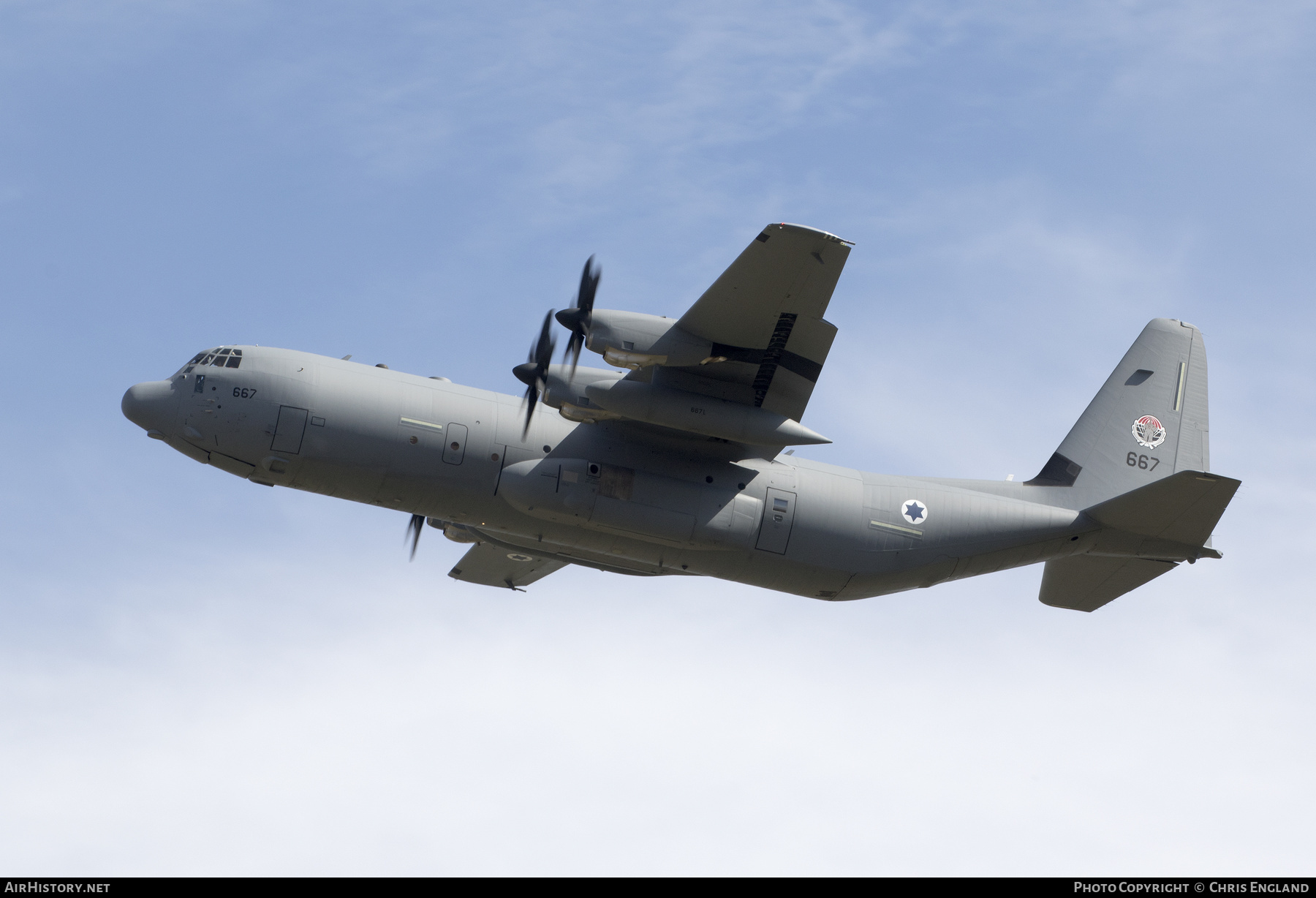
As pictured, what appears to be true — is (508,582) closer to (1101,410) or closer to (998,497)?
(998,497)

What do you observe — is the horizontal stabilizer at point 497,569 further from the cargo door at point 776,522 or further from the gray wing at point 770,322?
the gray wing at point 770,322

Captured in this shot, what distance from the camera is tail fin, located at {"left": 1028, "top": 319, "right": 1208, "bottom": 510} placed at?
2703 cm

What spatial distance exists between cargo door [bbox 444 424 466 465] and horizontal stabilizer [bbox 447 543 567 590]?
559cm

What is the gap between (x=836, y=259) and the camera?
2103cm

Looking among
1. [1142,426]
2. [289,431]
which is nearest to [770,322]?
[289,431]

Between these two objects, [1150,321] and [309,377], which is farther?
[1150,321]

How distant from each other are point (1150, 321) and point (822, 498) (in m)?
10.3

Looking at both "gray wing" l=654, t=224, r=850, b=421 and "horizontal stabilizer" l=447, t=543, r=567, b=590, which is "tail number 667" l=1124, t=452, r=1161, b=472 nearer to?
"gray wing" l=654, t=224, r=850, b=421

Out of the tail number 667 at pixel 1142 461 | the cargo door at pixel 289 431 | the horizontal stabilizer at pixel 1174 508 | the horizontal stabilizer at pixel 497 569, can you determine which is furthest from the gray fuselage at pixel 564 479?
the tail number 667 at pixel 1142 461

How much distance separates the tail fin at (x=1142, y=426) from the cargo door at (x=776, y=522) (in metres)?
6.05

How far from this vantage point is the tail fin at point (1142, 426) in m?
27.0
